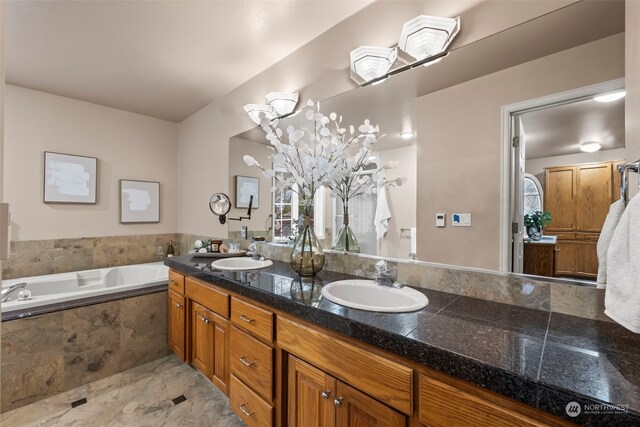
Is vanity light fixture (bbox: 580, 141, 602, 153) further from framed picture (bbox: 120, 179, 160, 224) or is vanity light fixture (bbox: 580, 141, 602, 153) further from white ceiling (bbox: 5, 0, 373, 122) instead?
framed picture (bbox: 120, 179, 160, 224)

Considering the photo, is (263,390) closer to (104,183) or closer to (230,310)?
(230,310)

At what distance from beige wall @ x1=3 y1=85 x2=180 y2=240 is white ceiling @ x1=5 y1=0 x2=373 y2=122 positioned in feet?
0.82

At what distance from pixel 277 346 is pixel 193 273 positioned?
0.95 metres

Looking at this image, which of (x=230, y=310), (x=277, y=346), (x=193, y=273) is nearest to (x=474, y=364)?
(x=277, y=346)

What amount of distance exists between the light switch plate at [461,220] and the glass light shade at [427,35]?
0.82 metres

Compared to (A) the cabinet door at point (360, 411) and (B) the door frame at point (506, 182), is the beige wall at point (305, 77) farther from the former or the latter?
(A) the cabinet door at point (360, 411)

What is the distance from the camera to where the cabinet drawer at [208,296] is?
5.53 ft

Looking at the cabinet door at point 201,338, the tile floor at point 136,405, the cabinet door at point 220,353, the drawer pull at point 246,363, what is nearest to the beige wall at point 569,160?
the drawer pull at point 246,363

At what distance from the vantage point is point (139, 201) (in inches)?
133

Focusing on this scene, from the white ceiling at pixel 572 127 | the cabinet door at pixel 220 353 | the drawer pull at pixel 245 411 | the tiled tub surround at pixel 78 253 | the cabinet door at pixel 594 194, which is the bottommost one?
the drawer pull at pixel 245 411

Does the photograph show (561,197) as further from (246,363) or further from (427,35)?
(246,363)

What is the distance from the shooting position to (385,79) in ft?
5.31

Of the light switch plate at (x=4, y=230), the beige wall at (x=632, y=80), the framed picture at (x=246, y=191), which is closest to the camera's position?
the light switch plate at (x=4, y=230)

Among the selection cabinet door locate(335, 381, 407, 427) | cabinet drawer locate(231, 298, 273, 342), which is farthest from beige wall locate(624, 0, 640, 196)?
cabinet drawer locate(231, 298, 273, 342)
